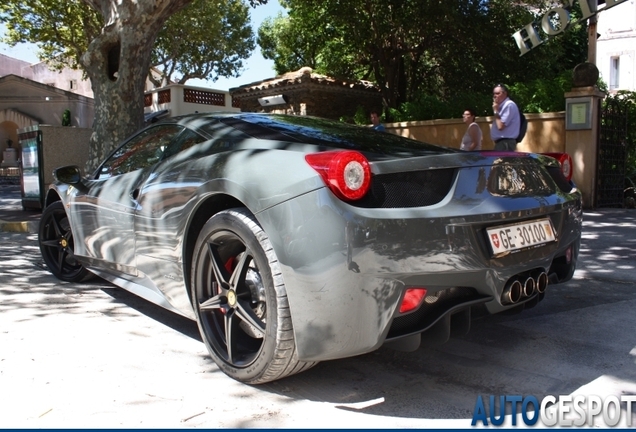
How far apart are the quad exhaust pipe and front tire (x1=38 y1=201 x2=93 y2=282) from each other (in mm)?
3565

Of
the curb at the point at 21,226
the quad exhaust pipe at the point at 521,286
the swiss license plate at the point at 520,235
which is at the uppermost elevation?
the swiss license plate at the point at 520,235

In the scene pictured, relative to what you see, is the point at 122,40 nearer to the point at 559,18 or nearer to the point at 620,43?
the point at 559,18

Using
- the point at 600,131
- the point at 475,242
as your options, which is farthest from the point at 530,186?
the point at 600,131

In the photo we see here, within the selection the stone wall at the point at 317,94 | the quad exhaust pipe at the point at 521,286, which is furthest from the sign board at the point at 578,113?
the stone wall at the point at 317,94

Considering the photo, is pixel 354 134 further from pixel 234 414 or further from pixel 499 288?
pixel 234 414

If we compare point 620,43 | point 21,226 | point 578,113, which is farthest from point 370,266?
point 620,43

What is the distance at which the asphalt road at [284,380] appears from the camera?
8.48 ft

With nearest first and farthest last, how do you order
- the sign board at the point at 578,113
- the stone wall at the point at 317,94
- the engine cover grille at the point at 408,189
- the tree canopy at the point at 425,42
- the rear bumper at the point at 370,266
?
the rear bumper at the point at 370,266 → the engine cover grille at the point at 408,189 → the sign board at the point at 578,113 → the tree canopy at the point at 425,42 → the stone wall at the point at 317,94

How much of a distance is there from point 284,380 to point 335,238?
92cm

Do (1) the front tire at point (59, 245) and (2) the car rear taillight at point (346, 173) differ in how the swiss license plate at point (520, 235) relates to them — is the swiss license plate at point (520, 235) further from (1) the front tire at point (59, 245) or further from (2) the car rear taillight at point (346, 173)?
(1) the front tire at point (59, 245)

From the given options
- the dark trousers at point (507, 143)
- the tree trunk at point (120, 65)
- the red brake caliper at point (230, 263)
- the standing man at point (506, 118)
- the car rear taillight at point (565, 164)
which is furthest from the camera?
the tree trunk at point (120, 65)

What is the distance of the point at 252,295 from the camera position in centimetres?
290

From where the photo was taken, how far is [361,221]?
244 cm

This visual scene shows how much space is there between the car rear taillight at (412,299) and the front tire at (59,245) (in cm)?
334
